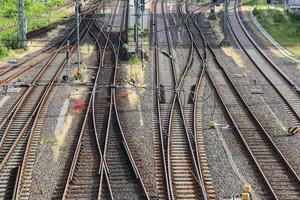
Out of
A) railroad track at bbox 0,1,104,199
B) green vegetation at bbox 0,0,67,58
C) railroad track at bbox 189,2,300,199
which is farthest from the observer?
green vegetation at bbox 0,0,67,58

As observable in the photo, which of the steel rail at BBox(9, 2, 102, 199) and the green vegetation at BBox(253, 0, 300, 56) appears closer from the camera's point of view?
the steel rail at BBox(9, 2, 102, 199)

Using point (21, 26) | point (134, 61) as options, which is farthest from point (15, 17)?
point (134, 61)

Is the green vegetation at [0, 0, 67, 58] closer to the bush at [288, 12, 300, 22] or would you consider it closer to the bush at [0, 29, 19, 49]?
the bush at [0, 29, 19, 49]

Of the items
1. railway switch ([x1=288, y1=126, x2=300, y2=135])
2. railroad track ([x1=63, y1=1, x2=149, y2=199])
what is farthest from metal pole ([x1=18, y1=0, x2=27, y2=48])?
railway switch ([x1=288, y1=126, x2=300, y2=135])

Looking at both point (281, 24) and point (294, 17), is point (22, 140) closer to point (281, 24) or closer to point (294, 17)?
point (281, 24)

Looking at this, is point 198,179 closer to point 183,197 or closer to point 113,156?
point 183,197

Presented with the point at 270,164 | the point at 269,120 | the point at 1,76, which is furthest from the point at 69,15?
the point at 270,164
